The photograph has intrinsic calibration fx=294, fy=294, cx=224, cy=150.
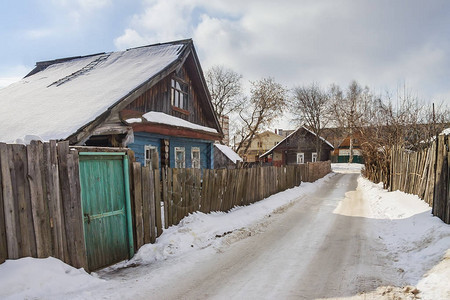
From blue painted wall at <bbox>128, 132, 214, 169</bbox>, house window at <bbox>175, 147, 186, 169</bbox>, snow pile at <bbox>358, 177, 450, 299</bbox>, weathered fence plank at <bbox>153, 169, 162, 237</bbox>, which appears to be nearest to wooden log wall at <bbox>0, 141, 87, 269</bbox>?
weathered fence plank at <bbox>153, 169, 162, 237</bbox>

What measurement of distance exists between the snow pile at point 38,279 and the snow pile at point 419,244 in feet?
15.4

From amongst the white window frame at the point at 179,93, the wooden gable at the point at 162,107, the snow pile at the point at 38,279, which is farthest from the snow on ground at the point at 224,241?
the white window frame at the point at 179,93

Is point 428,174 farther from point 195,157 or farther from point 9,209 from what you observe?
point 195,157

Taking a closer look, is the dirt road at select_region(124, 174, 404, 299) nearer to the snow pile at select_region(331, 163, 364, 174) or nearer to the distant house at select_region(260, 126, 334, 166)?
the snow pile at select_region(331, 163, 364, 174)

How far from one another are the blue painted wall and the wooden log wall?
647cm

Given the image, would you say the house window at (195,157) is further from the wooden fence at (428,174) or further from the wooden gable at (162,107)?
the wooden fence at (428,174)

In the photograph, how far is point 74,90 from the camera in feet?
38.0

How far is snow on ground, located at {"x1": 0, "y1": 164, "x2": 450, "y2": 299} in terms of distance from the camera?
379 cm

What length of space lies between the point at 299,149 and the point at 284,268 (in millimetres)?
46548

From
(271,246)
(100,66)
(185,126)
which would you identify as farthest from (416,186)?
(100,66)

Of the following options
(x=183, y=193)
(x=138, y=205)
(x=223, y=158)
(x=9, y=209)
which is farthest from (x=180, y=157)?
(x=223, y=158)

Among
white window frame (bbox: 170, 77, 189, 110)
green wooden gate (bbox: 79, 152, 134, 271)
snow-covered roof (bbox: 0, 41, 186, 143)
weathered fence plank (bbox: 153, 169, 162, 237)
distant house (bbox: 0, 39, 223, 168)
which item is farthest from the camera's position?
white window frame (bbox: 170, 77, 189, 110)

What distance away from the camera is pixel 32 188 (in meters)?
4.14

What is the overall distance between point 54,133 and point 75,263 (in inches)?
190
